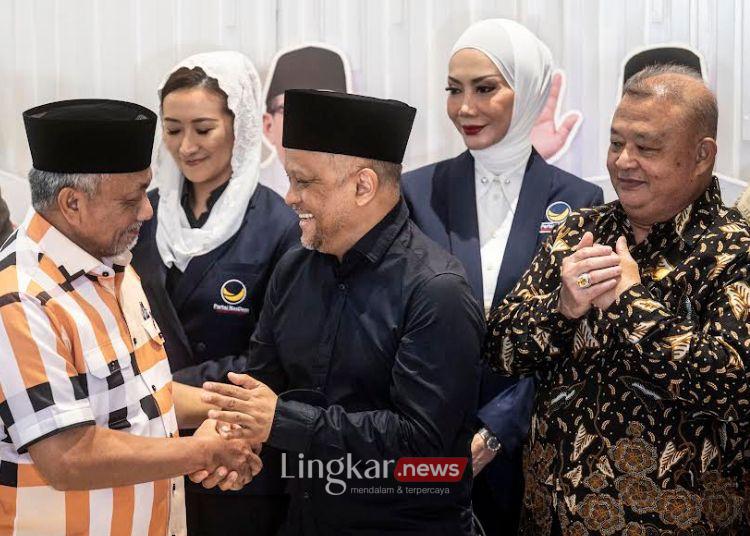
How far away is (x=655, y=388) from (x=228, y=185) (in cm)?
154

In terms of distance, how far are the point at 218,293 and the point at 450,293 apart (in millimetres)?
963

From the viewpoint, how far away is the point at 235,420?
2.31m

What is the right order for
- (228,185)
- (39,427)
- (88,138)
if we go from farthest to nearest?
(228,185) < (88,138) < (39,427)

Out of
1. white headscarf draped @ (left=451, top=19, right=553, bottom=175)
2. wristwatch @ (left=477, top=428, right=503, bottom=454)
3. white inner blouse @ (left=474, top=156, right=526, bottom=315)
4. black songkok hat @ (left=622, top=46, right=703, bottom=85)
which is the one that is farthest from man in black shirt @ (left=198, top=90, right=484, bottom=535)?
black songkok hat @ (left=622, top=46, right=703, bottom=85)

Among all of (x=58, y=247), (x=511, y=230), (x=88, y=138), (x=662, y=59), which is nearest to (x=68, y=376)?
(x=58, y=247)

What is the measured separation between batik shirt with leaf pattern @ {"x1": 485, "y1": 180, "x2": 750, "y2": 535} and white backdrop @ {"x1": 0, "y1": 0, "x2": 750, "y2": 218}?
131 centimetres

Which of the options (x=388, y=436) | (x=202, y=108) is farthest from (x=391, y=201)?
(x=202, y=108)

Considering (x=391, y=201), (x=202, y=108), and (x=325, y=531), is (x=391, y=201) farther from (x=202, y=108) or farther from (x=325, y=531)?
(x=202, y=108)

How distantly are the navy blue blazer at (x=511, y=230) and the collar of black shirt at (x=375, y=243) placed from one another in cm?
52

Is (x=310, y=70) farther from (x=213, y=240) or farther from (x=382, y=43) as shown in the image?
(x=213, y=240)

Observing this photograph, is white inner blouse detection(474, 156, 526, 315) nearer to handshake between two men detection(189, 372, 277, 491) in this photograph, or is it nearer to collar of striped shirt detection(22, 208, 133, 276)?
handshake between two men detection(189, 372, 277, 491)

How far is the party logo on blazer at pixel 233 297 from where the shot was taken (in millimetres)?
2947

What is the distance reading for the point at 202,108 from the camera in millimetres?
3146

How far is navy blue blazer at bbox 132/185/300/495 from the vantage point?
2945mm
